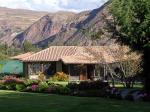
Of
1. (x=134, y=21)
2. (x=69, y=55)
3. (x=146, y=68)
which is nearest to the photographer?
(x=134, y=21)

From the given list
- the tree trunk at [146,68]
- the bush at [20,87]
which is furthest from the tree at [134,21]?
the bush at [20,87]

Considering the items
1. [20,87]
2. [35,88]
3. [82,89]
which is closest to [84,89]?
[82,89]

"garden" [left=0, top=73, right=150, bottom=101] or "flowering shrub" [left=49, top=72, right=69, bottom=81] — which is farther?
"flowering shrub" [left=49, top=72, right=69, bottom=81]

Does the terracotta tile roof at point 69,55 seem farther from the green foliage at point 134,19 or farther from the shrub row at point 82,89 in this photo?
the green foliage at point 134,19

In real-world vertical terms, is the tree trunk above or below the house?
below

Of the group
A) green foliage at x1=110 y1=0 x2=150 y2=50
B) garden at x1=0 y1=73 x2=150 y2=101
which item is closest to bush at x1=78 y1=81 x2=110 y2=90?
garden at x1=0 y1=73 x2=150 y2=101

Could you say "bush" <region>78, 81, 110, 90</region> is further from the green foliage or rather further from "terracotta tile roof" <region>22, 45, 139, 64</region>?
"terracotta tile roof" <region>22, 45, 139, 64</region>

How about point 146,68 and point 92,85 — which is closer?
point 146,68

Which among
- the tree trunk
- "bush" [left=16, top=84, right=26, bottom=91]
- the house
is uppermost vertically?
the house

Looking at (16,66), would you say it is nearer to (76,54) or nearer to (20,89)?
(76,54)

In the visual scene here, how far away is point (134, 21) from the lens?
24984mm

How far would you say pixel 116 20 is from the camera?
25.9m

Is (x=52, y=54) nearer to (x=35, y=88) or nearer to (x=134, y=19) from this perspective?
(x=35, y=88)

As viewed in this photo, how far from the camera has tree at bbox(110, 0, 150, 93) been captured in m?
24.6
